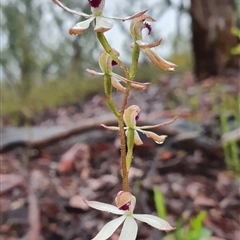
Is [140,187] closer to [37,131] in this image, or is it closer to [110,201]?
[110,201]

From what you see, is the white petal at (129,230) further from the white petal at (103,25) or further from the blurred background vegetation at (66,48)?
the blurred background vegetation at (66,48)

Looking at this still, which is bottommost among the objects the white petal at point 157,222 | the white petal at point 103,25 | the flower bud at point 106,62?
the white petal at point 157,222

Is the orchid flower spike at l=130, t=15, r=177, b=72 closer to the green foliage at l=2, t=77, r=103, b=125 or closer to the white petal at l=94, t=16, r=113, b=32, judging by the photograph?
the white petal at l=94, t=16, r=113, b=32

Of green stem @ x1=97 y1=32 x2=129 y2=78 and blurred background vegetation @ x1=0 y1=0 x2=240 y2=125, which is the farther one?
blurred background vegetation @ x1=0 y1=0 x2=240 y2=125

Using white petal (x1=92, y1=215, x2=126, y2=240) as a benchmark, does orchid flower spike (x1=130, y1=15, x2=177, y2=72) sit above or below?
above

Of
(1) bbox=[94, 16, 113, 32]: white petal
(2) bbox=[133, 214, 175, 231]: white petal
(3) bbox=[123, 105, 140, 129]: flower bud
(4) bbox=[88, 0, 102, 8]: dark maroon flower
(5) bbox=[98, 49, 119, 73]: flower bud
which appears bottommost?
(2) bbox=[133, 214, 175, 231]: white petal

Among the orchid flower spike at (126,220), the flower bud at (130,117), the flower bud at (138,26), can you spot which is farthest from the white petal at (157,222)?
the flower bud at (138,26)

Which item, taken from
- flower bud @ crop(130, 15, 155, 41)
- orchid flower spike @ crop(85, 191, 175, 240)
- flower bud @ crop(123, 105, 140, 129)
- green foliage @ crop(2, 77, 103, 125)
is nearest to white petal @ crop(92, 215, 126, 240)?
orchid flower spike @ crop(85, 191, 175, 240)

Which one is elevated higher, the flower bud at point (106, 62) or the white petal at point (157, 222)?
the flower bud at point (106, 62)
